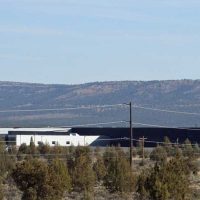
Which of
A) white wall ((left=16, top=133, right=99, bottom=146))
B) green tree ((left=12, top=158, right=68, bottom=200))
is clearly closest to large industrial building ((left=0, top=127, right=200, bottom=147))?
white wall ((left=16, top=133, right=99, bottom=146))

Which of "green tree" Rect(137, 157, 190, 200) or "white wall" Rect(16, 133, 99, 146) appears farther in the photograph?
"white wall" Rect(16, 133, 99, 146)

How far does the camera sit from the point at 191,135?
120 metres

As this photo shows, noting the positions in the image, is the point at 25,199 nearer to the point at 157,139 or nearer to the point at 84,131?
the point at 157,139

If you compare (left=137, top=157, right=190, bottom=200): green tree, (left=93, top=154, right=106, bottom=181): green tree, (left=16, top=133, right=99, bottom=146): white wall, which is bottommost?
(left=137, top=157, right=190, bottom=200): green tree

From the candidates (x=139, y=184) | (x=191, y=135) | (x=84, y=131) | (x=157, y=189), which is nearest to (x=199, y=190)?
(x=139, y=184)

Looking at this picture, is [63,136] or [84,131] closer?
[63,136]

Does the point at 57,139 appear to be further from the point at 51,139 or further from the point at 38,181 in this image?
the point at 38,181

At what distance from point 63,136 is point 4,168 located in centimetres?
6245

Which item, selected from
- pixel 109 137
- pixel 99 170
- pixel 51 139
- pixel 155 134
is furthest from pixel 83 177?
pixel 109 137

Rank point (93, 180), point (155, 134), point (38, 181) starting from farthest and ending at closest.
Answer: point (155, 134) < point (93, 180) < point (38, 181)

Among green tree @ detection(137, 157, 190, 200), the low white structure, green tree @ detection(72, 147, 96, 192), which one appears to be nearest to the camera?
green tree @ detection(137, 157, 190, 200)

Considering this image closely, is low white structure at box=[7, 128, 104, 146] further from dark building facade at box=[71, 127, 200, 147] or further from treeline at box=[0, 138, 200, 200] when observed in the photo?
treeline at box=[0, 138, 200, 200]

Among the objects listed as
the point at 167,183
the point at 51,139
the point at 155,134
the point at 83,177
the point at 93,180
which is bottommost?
the point at 167,183

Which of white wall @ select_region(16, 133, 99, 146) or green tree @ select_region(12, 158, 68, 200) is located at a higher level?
white wall @ select_region(16, 133, 99, 146)
